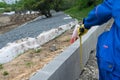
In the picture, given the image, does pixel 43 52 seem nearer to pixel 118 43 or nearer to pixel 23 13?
pixel 118 43

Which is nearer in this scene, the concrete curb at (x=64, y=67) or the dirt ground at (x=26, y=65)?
the concrete curb at (x=64, y=67)

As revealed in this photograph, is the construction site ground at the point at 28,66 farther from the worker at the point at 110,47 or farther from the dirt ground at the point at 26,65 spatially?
the worker at the point at 110,47

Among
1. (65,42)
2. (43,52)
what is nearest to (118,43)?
(43,52)

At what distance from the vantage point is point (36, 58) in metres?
10.5

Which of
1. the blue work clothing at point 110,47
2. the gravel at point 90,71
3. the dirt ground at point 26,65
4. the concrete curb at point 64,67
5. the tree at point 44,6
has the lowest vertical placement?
the tree at point 44,6

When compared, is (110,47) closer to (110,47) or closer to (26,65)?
(110,47)

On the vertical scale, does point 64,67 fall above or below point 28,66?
above

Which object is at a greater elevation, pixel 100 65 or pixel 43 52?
pixel 100 65

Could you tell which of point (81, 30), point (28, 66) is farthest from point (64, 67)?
point (28, 66)

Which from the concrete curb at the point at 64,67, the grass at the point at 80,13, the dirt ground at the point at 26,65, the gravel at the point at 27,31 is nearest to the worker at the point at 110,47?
the concrete curb at the point at 64,67

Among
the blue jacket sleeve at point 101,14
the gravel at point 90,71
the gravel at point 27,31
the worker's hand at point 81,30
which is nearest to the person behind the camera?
the blue jacket sleeve at point 101,14

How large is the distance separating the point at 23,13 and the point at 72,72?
3742 centimetres

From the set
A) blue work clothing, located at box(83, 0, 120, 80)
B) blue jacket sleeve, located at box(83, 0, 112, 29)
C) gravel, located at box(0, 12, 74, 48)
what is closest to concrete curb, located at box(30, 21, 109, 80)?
blue jacket sleeve, located at box(83, 0, 112, 29)

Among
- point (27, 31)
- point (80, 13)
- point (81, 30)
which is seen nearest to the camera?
point (81, 30)
